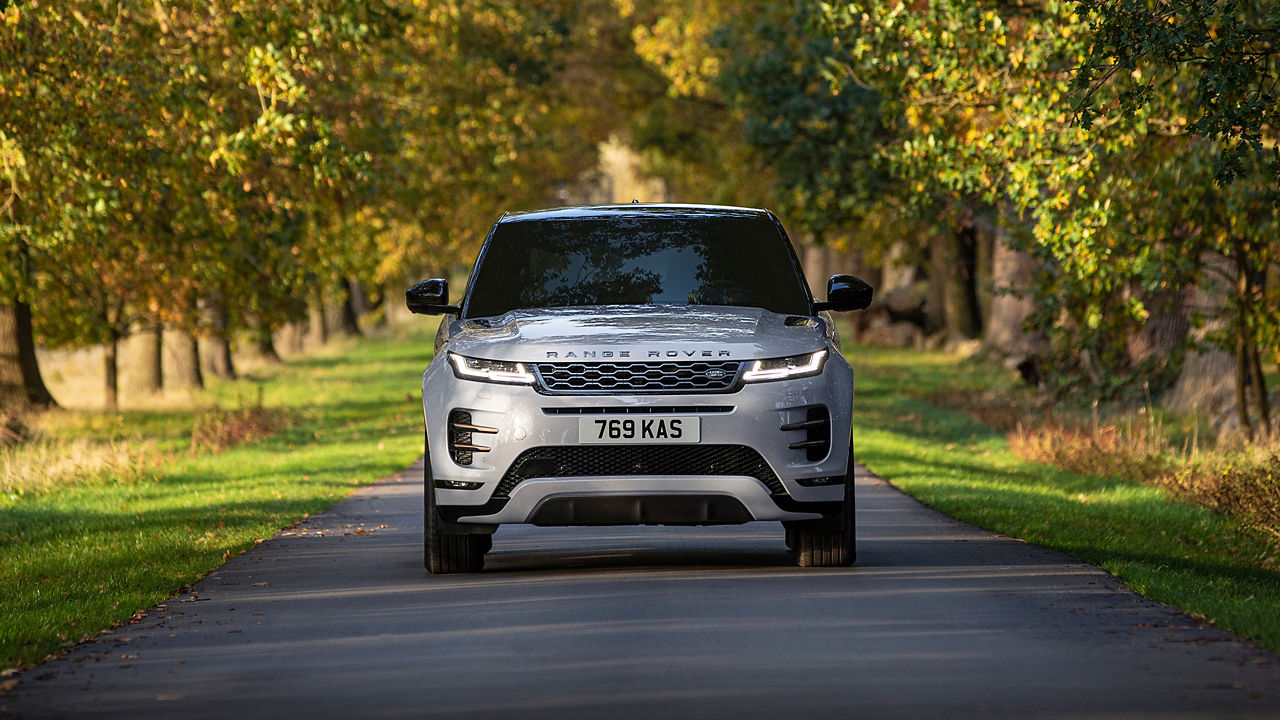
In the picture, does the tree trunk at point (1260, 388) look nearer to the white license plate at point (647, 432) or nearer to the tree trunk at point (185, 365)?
the white license plate at point (647, 432)

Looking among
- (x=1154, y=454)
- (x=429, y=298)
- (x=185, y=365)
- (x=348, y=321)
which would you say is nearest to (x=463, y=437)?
(x=429, y=298)

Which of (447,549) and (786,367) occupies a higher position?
(786,367)

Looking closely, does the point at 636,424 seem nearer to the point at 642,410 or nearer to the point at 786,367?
the point at 642,410

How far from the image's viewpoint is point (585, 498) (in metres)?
8.87

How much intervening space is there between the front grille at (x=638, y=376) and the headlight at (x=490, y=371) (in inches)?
3.1

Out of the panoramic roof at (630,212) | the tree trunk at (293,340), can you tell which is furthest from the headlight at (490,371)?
the tree trunk at (293,340)

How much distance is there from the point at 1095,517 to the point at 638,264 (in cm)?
462

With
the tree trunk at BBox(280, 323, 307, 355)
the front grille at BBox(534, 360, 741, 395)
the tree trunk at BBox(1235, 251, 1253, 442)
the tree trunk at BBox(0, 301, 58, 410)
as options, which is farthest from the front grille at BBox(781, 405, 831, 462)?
the tree trunk at BBox(280, 323, 307, 355)

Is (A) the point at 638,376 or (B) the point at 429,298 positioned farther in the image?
(B) the point at 429,298

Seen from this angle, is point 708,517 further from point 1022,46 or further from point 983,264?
point 983,264

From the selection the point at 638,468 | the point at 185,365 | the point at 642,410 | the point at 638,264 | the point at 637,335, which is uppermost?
the point at 638,264

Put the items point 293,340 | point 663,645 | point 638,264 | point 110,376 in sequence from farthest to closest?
1. point 293,340
2. point 110,376
3. point 638,264
4. point 663,645

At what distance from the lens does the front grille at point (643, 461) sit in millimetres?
8891

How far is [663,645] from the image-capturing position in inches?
288
